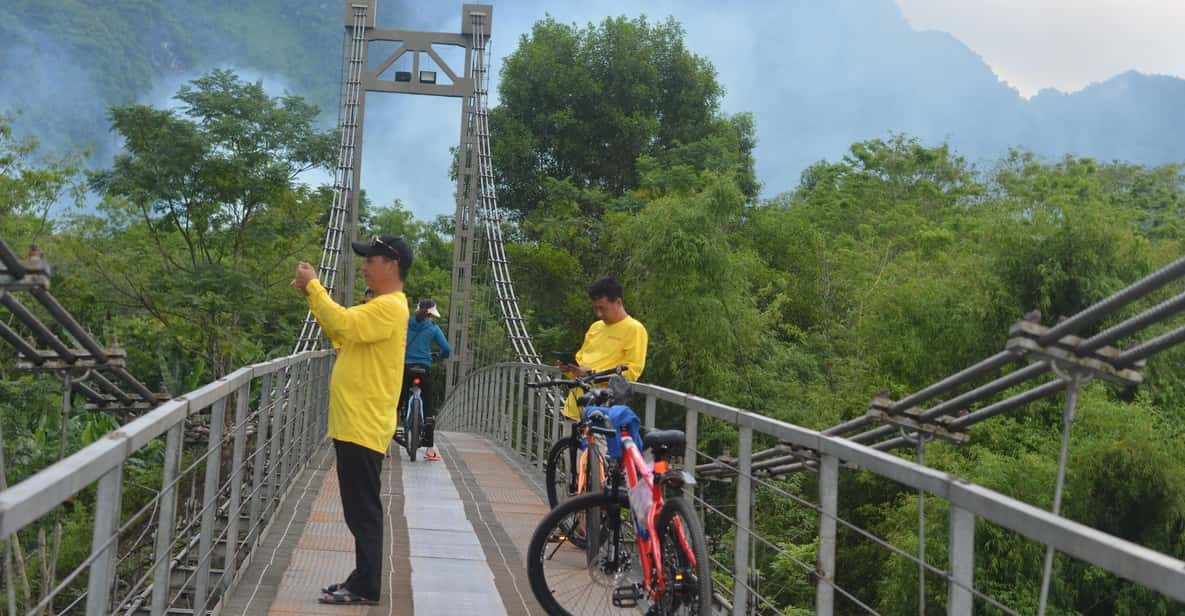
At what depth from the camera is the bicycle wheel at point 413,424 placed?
938 centimetres

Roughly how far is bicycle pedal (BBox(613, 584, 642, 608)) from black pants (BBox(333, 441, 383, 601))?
2.77ft

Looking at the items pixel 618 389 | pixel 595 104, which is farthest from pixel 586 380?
pixel 595 104

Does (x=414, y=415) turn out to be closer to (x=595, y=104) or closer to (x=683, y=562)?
(x=683, y=562)

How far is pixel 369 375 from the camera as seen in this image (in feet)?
14.0

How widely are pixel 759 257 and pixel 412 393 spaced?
21.2 metres

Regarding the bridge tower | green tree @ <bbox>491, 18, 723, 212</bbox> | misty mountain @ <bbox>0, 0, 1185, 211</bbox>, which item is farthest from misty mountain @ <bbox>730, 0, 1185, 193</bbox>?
the bridge tower

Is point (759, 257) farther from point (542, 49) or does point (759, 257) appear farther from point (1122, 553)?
point (1122, 553)

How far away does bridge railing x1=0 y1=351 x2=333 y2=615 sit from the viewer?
6.65 feet

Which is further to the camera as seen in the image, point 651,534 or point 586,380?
point 586,380

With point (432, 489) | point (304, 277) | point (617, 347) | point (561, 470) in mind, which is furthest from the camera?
point (432, 489)

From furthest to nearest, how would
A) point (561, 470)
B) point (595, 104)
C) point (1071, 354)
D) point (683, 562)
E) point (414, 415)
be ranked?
point (595, 104), point (414, 415), point (561, 470), point (683, 562), point (1071, 354)

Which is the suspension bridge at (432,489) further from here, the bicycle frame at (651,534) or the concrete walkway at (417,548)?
the bicycle frame at (651,534)

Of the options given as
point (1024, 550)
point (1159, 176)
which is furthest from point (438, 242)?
point (1024, 550)

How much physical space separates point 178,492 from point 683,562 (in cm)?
215
